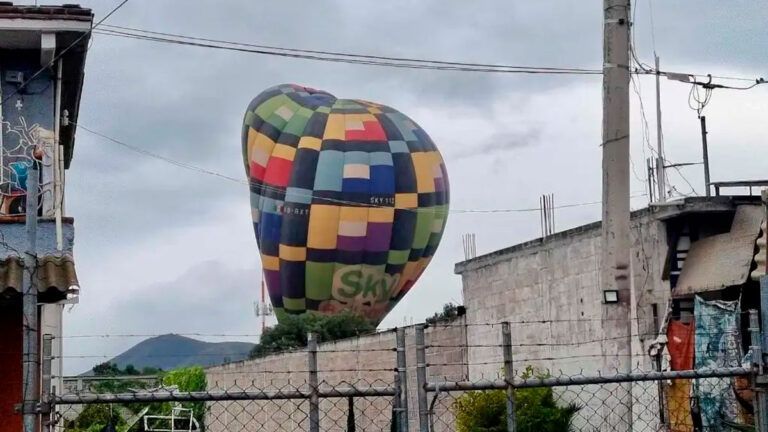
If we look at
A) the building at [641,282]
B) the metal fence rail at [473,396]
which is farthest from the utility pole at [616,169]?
the building at [641,282]

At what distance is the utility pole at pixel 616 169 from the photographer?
12.7 m

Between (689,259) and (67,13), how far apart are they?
11149 millimetres

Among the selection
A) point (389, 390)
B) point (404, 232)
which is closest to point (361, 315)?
point (404, 232)


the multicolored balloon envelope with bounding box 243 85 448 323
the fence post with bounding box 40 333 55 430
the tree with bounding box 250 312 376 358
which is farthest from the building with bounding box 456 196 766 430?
the multicolored balloon envelope with bounding box 243 85 448 323

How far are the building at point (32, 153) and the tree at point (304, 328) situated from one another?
27279 mm

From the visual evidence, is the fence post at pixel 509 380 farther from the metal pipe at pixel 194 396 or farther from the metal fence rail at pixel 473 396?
the metal pipe at pixel 194 396

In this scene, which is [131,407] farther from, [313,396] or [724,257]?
[313,396]

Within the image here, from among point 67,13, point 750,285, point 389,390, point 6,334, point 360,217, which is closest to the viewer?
point 389,390

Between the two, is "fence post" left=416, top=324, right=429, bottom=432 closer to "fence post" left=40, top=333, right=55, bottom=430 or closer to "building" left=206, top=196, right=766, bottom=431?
"fence post" left=40, top=333, right=55, bottom=430

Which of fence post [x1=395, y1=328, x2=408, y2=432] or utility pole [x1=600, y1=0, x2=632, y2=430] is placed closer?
fence post [x1=395, y1=328, x2=408, y2=432]

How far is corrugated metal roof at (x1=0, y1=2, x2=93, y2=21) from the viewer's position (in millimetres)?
12492

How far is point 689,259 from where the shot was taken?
2002cm

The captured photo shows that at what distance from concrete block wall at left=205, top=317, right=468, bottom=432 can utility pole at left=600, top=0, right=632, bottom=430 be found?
29.8 ft

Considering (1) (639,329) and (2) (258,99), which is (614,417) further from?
(2) (258,99)
